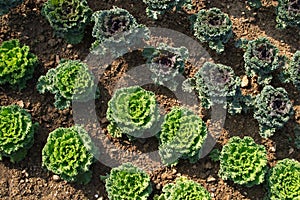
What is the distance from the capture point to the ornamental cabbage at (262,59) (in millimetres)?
7855

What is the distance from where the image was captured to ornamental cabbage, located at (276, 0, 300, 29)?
26.5 feet

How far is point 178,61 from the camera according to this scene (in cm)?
779

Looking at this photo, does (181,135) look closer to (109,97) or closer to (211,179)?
(211,179)

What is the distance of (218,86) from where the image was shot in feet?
25.0

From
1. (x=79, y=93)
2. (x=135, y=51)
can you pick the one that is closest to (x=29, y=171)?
(x=79, y=93)

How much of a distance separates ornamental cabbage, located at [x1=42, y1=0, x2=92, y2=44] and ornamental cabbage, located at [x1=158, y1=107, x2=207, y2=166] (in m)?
2.06

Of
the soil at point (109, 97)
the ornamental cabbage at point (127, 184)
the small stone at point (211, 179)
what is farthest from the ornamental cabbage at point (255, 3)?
the ornamental cabbage at point (127, 184)

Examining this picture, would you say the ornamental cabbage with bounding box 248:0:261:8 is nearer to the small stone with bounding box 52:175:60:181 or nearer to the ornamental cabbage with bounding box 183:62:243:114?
the ornamental cabbage with bounding box 183:62:243:114

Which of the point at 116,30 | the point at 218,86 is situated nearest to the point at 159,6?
the point at 116,30

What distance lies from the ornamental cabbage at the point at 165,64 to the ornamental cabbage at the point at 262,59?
1.10 meters

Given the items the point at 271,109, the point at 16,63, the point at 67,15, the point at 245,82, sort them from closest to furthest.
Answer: the point at 271,109 < the point at 16,63 < the point at 67,15 < the point at 245,82

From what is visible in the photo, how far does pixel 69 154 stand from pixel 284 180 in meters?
3.30

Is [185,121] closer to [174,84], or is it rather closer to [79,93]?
[174,84]

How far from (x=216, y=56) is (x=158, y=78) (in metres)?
1.22
